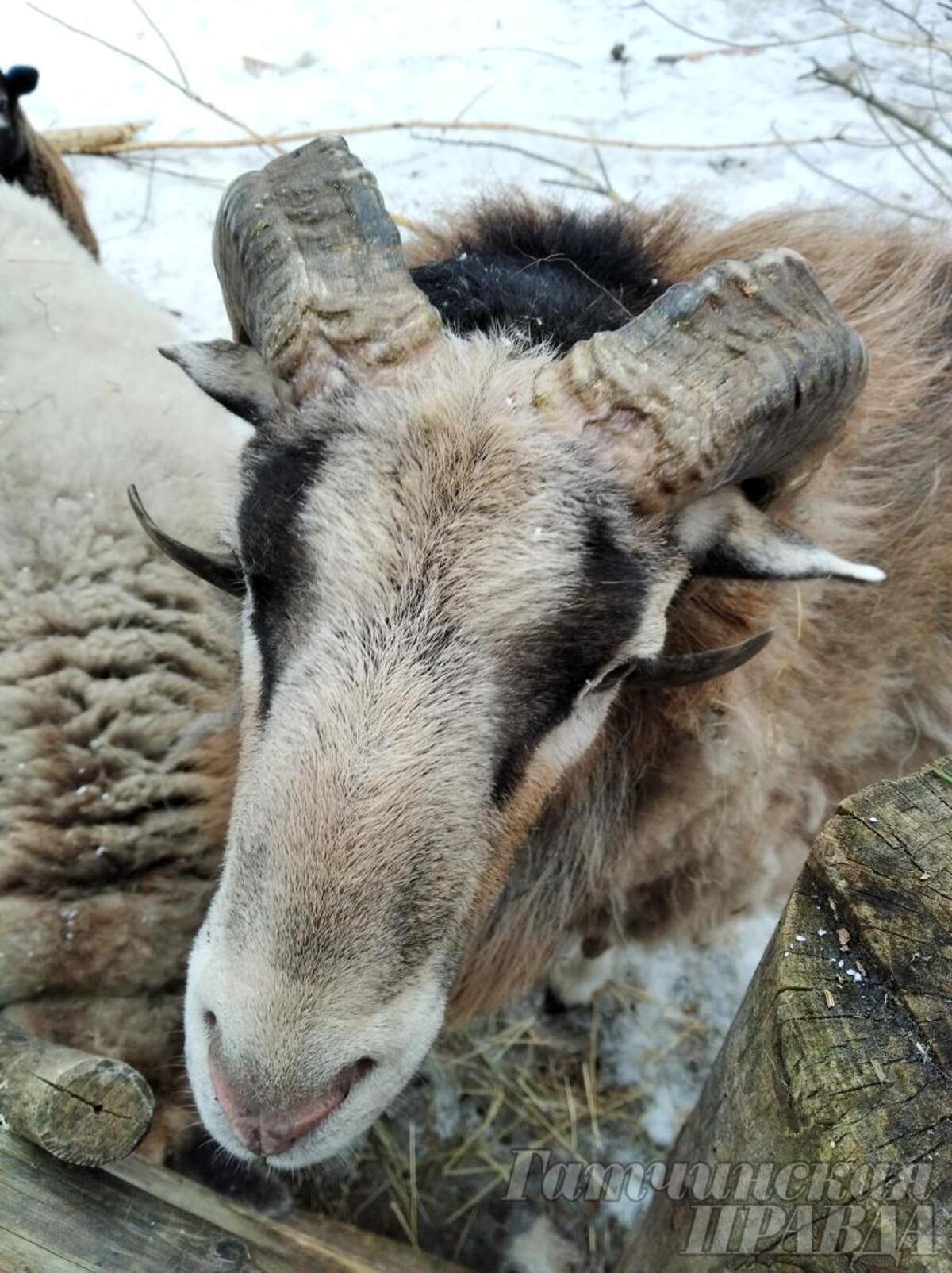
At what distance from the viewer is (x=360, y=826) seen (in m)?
1.99

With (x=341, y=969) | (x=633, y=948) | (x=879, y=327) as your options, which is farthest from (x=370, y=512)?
(x=633, y=948)

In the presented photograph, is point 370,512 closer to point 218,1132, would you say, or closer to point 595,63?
point 218,1132

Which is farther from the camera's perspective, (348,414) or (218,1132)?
(348,414)

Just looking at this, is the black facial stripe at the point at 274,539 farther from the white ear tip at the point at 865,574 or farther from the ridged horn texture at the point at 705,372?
the white ear tip at the point at 865,574

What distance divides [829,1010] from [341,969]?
0.86 metres

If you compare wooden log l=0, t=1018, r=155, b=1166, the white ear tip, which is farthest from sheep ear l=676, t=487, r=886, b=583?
wooden log l=0, t=1018, r=155, b=1166

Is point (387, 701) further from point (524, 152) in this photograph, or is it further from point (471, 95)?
point (471, 95)

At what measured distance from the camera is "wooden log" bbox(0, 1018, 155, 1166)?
6.63 ft

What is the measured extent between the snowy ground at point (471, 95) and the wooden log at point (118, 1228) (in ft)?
14.6

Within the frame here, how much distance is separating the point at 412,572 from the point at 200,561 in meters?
0.88

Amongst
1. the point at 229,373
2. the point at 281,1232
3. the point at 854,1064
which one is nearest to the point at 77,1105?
the point at 281,1232

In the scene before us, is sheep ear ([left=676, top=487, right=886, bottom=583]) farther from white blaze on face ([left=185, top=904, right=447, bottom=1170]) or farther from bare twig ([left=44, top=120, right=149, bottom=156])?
bare twig ([left=44, top=120, right=149, bottom=156])

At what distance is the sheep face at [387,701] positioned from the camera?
1.94 metres

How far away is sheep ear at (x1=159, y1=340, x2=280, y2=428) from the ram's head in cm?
12
